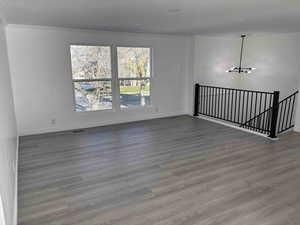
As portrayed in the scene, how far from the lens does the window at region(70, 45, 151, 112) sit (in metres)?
5.27

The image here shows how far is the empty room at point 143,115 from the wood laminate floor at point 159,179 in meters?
0.02

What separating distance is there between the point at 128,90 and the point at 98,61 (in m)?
1.07

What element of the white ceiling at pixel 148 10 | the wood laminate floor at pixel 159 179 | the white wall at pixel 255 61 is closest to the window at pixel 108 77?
the wood laminate floor at pixel 159 179

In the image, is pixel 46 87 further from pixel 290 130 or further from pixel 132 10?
pixel 290 130

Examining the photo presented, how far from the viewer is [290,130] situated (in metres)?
5.25

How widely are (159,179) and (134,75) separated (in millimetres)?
3511

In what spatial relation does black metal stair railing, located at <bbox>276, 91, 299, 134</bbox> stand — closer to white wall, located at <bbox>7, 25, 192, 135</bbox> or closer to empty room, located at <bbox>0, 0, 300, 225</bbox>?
empty room, located at <bbox>0, 0, 300, 225</bbox>

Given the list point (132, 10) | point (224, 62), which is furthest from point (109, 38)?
point (224, 62)

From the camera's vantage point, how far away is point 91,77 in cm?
540

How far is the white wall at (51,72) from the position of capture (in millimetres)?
4578

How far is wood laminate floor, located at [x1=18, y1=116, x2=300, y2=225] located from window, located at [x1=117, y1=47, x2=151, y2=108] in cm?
147

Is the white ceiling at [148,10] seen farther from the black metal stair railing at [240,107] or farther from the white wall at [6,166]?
Answer: the black metal stair railing at [240,107]

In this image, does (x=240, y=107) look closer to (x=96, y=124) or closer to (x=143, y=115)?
(x=143, y=115)

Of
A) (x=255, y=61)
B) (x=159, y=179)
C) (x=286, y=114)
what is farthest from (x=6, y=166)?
(x=255, y=61)
